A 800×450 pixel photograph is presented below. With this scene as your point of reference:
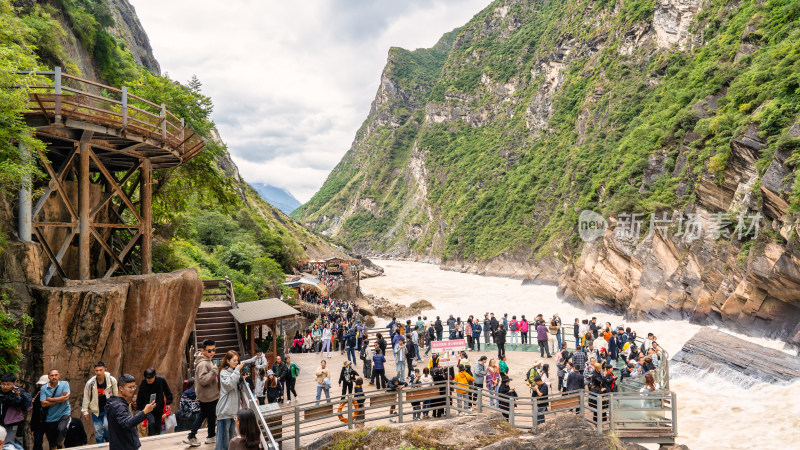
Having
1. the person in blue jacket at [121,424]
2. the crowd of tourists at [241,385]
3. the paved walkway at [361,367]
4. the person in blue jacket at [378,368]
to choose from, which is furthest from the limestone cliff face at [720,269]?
the person in blue jacket at [121,424]

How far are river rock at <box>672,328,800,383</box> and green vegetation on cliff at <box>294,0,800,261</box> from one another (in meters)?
7.19

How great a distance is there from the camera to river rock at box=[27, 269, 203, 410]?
8.59 meters

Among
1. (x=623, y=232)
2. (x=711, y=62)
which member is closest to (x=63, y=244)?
(x=623, y=232)

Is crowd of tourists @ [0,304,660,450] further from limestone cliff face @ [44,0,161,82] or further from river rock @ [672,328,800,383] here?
limestone cliff face @ [44,0,161,82]

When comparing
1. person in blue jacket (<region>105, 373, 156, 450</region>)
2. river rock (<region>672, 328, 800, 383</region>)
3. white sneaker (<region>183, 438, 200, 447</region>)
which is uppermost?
person in blue jacket (<region>105, 373, 156, 450</region>)

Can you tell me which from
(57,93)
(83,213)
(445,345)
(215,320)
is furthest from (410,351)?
(57,93)

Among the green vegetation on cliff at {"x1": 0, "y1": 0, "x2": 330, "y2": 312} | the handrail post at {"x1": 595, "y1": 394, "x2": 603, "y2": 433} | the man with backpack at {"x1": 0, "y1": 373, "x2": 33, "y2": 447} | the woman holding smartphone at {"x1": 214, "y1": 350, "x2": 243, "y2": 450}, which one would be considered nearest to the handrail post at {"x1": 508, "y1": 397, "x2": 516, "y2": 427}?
the handrail post at {"x1": 595, "y1": 394, "x2": 603, "y2": 433}

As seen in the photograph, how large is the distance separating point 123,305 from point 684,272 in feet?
104

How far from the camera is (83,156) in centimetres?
1061

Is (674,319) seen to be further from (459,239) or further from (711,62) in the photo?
(459,239)

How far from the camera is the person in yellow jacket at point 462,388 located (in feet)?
34.3

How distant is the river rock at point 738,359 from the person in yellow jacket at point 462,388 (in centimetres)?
1477

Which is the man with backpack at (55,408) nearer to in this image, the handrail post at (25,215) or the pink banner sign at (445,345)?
the handrail post at (25,215)

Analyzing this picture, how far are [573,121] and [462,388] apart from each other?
75996mm
